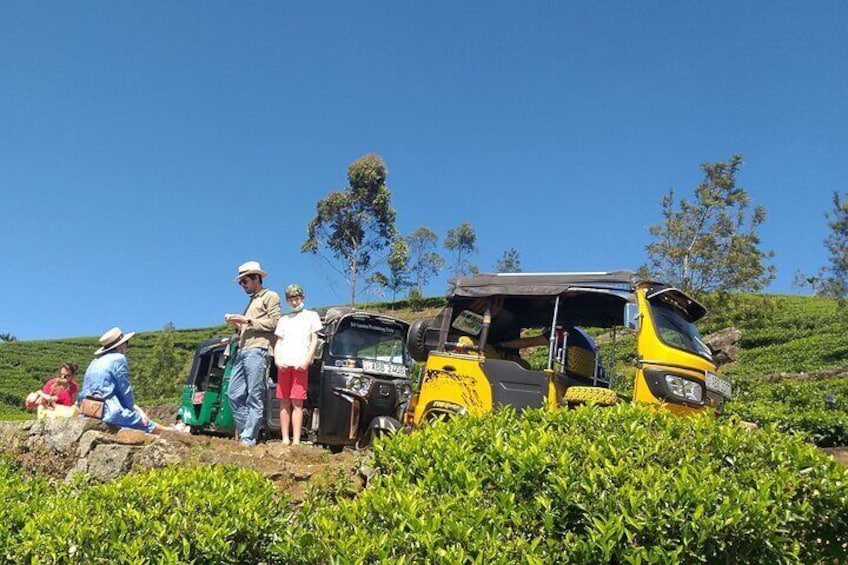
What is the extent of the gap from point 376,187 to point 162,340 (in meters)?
17.1

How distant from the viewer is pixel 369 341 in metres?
9.75

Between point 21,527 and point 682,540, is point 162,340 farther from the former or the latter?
point 682,540

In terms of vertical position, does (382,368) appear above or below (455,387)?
above

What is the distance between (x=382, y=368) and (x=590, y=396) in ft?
13.5

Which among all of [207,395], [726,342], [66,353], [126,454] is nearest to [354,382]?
[126,454]

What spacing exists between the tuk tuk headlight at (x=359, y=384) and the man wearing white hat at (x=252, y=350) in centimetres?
143

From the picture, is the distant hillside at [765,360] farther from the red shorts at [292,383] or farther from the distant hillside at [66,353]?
the red shorts at [292,383]

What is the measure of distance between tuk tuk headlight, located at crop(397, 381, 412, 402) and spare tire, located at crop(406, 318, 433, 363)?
1.26m

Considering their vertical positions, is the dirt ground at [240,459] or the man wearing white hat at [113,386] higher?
the man wearing white hat at [113,386]

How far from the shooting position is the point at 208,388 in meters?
13.6

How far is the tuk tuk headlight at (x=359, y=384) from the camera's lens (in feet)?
29.0

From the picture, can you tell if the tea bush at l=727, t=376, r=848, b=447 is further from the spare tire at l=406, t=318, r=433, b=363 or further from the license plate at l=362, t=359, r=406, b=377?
the license plate at l=362, t=359, r=406, b=377

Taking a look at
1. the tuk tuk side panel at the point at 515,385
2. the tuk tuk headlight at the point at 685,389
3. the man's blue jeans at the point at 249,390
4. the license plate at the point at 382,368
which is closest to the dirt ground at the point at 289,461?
the man's blue jeans at the point at 249,390

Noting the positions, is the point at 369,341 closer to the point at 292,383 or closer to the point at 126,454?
the point at 292,383
